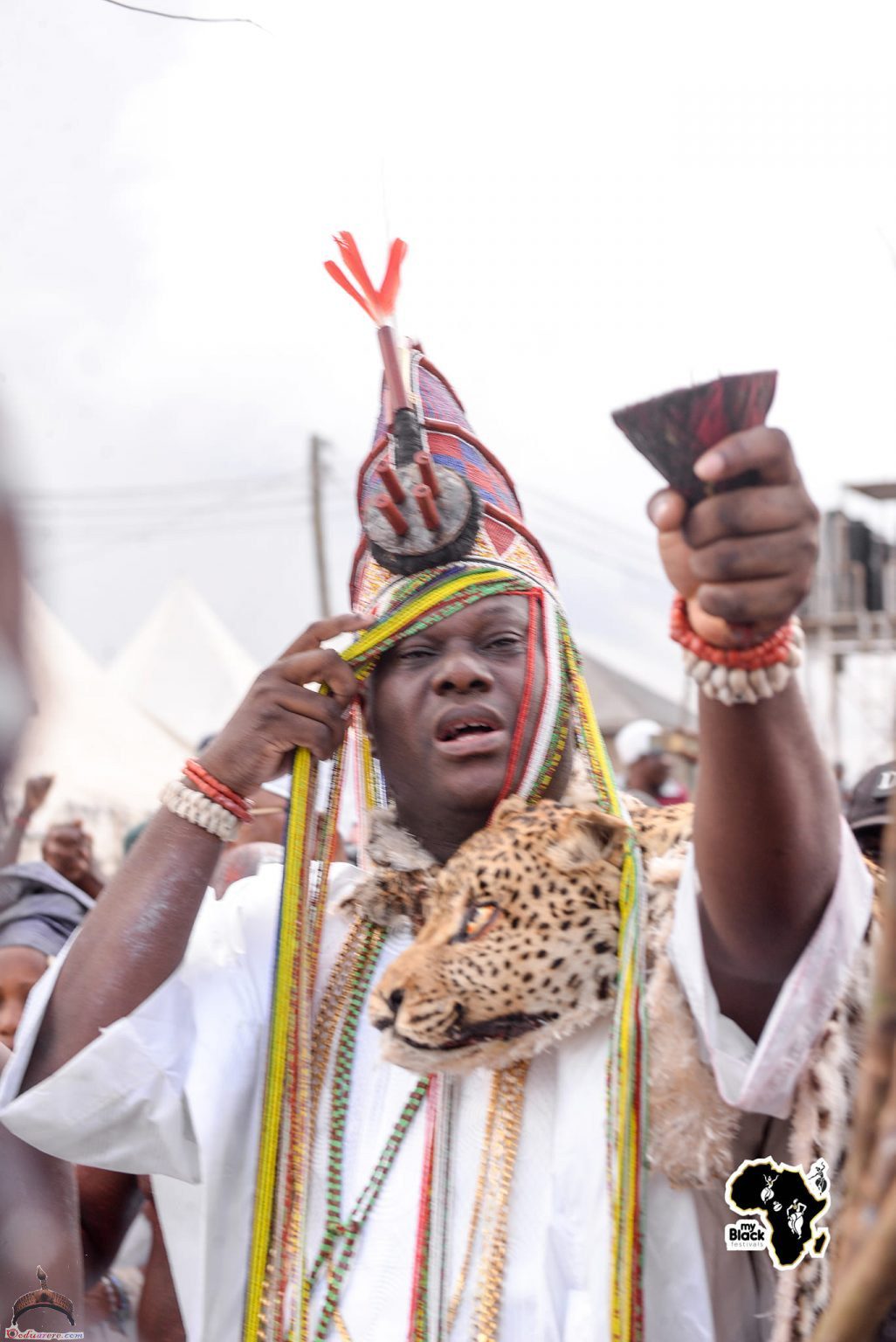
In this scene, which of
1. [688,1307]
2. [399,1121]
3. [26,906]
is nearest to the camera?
[688,1307]

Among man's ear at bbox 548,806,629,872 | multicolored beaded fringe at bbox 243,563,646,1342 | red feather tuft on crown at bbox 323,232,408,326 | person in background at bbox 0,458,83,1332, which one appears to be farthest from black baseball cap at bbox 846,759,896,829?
person in background at bbox 0,458,83,1332

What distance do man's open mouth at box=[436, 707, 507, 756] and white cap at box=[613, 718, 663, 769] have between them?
5.05 meters

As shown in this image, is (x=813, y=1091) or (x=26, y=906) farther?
(x=26, y=906)

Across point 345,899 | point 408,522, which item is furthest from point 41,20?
point 345,899

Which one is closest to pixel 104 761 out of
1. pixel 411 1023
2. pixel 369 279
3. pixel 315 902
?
pixel 315 902

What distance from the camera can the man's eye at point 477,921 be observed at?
5.26ft

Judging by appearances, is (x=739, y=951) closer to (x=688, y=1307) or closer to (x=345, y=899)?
(x=688, y=1307)

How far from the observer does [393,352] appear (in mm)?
1819

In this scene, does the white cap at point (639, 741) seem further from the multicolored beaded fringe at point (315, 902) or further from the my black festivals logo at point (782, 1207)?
the my black festivals logo at point (782, 1207)

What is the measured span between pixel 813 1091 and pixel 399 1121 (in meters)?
0.65

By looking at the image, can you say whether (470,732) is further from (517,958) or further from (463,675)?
(517,958)

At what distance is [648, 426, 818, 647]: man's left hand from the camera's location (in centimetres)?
109

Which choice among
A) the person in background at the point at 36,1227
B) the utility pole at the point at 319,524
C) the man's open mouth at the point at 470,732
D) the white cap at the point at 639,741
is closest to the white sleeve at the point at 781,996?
the man's open mouth at the point at 470,732

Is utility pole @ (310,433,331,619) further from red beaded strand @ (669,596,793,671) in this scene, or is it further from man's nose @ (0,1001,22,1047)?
red beaded strand @ (669,596,793,671)
